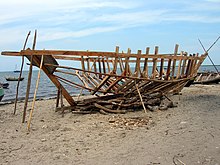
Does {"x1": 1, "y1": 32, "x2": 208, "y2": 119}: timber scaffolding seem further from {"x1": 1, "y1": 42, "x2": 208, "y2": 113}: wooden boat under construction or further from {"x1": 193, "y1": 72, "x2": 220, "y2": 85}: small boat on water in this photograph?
{"x1": 193, "y1": 72, "x2": 220, "y2": 85}: small boat on water

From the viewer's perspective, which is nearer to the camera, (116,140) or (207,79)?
(116,140)

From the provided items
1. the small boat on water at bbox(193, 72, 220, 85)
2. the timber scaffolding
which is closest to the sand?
the timber scaffolding

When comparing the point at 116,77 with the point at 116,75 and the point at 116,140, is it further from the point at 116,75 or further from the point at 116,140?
the point at 116,140

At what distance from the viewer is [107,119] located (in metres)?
8.73

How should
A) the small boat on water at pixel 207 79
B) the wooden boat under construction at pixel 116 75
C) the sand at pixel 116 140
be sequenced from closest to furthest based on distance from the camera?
the sand at pixel 116 140 → the wooden boat under construction at pixel 116 75 → the small boat on water at pixel 207 79

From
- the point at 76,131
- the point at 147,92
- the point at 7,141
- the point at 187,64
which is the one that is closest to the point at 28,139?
the point at 7,141

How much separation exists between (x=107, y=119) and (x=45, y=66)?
2612mm

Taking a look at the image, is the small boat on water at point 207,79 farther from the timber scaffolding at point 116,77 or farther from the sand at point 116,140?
the sand at point 116,140

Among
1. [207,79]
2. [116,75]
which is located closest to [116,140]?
[116,75]

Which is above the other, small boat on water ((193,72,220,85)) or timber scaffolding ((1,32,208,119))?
timber scaffolding ((1,32,208,119))

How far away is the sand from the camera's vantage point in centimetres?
515

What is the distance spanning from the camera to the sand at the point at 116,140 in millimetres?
5152

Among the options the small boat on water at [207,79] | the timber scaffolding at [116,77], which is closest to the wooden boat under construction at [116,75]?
the timber scaffolding at [116,77]

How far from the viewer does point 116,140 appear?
6344mm
